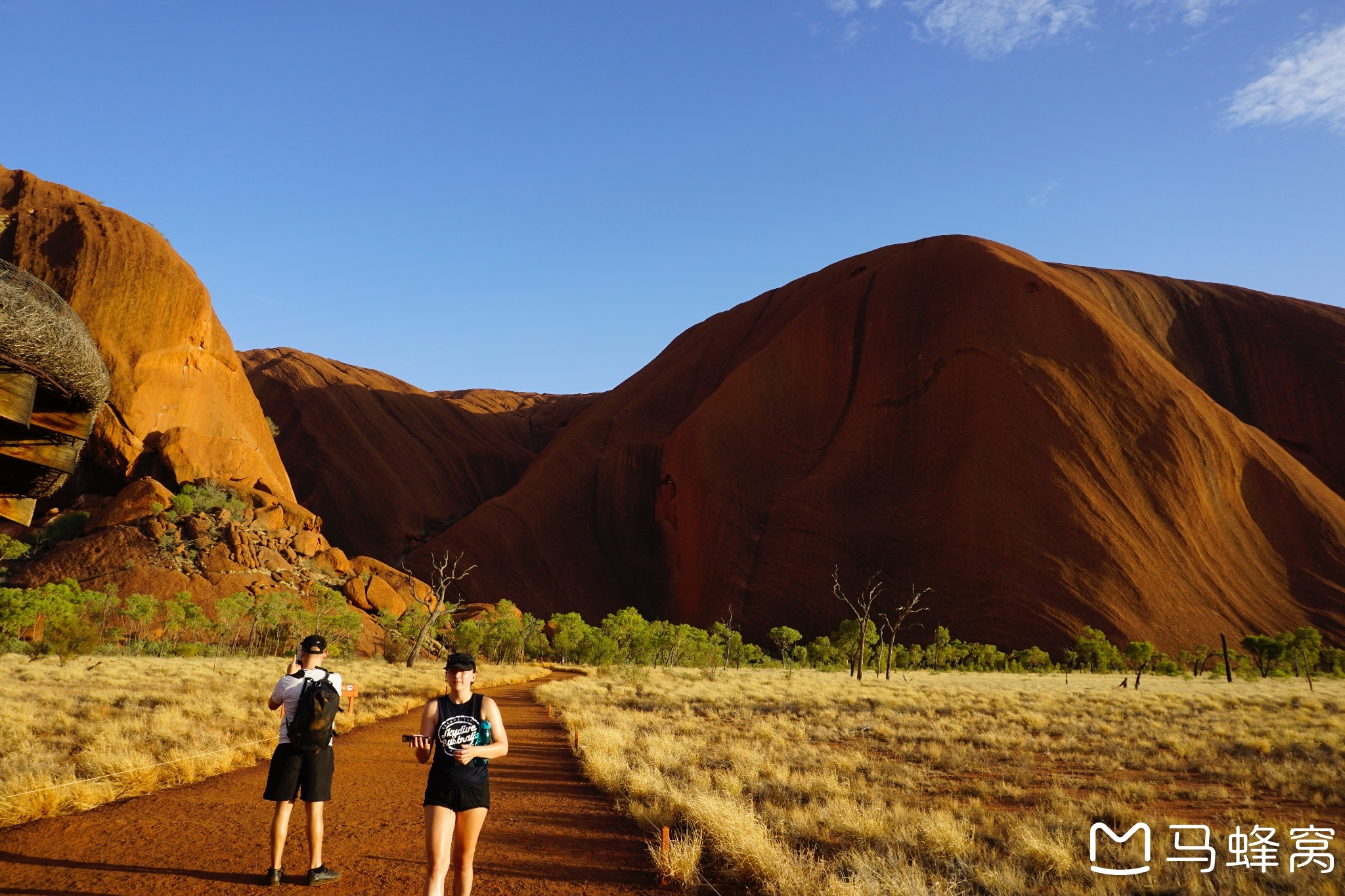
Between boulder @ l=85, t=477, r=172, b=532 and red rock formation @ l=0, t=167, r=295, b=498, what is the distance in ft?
7.83

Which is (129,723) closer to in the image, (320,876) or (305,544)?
(320,876)

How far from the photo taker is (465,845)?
421 centimetres

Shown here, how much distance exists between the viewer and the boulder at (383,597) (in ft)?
165

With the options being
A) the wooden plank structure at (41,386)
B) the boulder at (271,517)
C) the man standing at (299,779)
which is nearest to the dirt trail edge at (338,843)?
the man standing at (299,779)

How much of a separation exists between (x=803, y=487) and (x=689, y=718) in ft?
165

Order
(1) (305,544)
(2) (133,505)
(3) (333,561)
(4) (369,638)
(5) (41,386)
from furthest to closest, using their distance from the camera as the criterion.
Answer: (3) (333,561), (1) (305,544), (4) (369,638), (2) (133,505), (5) (41,386)

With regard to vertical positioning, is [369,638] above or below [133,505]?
below

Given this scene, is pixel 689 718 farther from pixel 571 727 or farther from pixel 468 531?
pixel 468 531

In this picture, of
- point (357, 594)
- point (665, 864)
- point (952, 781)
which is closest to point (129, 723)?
point (665, 864)

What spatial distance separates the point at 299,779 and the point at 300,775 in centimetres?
3

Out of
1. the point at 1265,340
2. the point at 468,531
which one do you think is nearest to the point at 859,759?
the point at 468,531

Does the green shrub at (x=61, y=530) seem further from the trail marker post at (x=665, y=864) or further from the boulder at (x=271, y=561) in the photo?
the trail marker post at (x=665, y=864)

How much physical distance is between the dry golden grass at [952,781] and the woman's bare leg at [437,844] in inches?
103

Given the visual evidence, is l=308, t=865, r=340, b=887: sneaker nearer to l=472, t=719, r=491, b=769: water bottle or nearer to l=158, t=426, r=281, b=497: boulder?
l=472, t=719, r=491, b=769: water bottle
